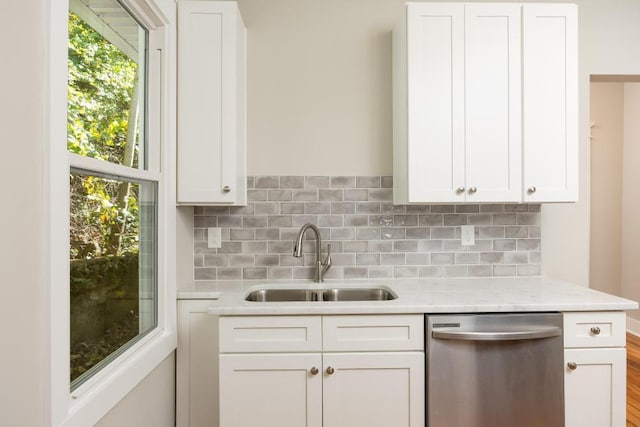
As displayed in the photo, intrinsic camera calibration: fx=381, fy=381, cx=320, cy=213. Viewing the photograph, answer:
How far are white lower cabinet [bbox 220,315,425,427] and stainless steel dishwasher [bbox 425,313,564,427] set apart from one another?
0.09m

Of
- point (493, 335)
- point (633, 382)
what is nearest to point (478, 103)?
point (493, 335)

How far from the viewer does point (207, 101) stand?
79.7 inches

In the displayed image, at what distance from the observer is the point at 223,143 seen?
2033 mm

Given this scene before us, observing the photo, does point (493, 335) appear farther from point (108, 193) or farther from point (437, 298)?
point (108, 193)

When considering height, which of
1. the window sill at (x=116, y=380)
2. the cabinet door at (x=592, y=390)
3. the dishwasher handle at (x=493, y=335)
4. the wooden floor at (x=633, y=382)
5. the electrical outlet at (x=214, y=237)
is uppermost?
the electrical outlet at (x=214, y=237)

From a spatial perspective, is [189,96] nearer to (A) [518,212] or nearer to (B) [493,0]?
(B) [493,0]

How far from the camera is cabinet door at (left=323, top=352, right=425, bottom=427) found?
1700 mm

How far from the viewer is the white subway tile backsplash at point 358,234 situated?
232 cm

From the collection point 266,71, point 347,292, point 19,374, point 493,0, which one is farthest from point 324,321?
point 493,0

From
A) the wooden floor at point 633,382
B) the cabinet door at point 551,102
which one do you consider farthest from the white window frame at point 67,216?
the wooden floor at point 633,382

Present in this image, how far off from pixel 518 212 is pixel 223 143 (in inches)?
72.1

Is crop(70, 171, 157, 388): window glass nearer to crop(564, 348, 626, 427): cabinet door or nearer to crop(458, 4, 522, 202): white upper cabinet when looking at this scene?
crop(458, 4, 522, 202): white upper cabinet

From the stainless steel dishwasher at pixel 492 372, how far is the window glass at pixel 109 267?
1.31 m

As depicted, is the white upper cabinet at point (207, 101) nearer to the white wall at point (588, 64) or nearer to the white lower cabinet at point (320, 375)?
the white lower cabinet at point (320, 375)
